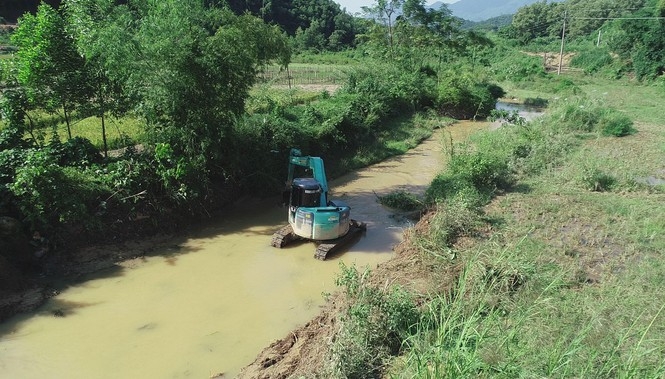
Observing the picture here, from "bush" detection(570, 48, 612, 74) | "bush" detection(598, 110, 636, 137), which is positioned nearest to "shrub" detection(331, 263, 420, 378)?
"bush" detection(598, 110, 636, 137)

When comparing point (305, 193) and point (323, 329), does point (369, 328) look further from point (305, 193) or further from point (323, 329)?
point (305, 193)

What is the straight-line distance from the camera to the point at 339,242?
983 centimetres

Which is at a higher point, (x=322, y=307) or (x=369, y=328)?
(x=369, y=328)

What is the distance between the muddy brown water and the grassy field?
83.7 inches

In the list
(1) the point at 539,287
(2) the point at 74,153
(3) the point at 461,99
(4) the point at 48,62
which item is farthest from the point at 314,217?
(3) the point at 461,99

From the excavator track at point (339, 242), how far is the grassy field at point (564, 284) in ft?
8.57

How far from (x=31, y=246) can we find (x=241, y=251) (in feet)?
12.9

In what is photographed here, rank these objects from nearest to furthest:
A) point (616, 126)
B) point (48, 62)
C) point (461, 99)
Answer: point (48, 62) → point (616, 126) → point (461, 99)

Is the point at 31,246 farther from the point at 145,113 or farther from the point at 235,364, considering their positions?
the point at 235,364

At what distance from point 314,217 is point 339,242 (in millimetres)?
1084

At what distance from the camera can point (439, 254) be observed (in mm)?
8219

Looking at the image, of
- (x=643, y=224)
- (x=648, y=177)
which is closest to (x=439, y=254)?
(x=643, y=224)

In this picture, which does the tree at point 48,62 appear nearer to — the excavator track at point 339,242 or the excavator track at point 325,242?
the excavator track at point 325,242

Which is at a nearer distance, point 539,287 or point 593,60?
point 539,287
